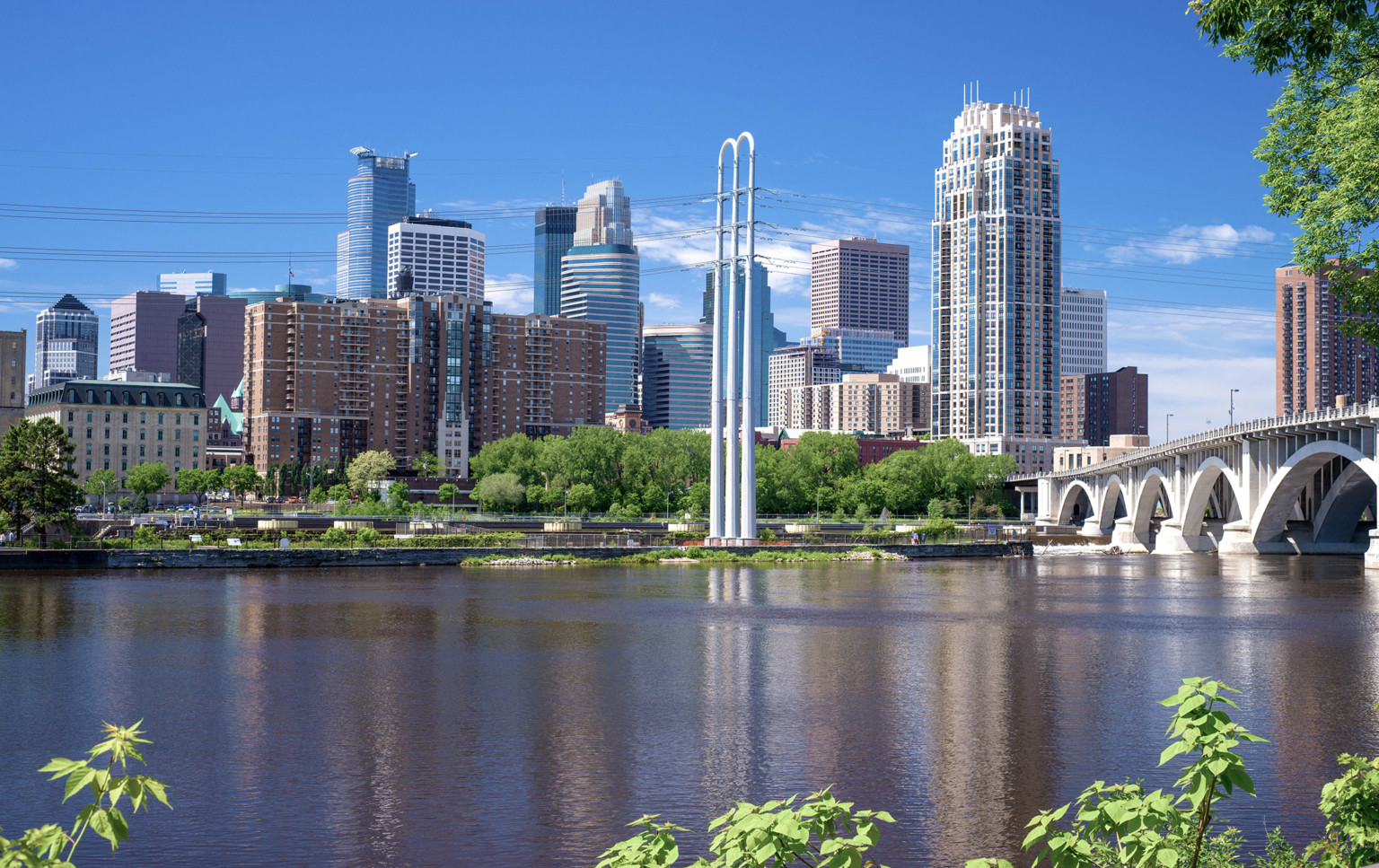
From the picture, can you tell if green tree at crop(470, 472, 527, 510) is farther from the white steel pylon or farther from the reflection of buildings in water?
the reflection of buildings in water

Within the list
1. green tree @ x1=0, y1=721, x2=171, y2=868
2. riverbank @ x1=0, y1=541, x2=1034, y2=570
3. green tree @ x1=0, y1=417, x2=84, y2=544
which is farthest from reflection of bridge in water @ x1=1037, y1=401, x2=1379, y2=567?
green tree @ x1=0, y1=721, x2=171, y2=868

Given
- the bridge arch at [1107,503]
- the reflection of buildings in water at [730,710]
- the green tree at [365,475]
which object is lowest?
the reflection of buildings in water at [730,710]

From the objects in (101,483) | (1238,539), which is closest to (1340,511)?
(1238,539)

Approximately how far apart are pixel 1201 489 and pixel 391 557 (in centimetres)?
7732

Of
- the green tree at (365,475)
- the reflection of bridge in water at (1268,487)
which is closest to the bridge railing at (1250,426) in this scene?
the reflection of bridge in water at (1268,487)

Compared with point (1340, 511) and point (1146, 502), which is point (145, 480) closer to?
point (1146, 502)

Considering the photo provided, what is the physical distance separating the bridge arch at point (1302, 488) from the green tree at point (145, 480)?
148931 millimetres

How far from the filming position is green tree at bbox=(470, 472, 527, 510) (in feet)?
524

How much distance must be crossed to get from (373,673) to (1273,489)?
289 feet

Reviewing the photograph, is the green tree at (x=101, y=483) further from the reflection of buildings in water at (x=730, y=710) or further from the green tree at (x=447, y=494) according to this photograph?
the reflection of buildings in water at (x=730, y=710)

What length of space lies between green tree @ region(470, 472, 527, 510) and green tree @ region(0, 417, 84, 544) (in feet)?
270

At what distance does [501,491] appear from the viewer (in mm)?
159875

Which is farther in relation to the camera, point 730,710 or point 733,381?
point 733,381

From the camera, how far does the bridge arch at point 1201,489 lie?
11062 centimetres
